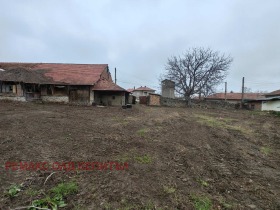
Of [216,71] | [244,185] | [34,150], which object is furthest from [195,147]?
[216,71]

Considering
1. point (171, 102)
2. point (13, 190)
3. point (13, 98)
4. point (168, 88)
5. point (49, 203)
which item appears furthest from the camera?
point (168, 88)

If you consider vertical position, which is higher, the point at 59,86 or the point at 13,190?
the point at 59,86

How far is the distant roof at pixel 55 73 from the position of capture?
700 inches

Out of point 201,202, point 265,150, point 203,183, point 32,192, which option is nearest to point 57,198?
point 32,192

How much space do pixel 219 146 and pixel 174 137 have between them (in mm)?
1576

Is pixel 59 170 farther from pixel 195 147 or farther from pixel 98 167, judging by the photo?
pixel 195 147

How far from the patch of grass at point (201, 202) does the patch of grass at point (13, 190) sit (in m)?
2.84

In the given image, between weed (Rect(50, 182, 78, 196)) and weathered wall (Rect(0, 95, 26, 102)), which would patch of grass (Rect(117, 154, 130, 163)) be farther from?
weathered wall (Rect(0, 95, 26, 102))

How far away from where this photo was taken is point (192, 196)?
3.04 meters

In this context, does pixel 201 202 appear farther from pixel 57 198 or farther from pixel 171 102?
pixel 171 102

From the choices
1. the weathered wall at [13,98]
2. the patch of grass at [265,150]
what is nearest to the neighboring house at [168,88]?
the weathered wall at [13,98]

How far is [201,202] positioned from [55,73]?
21256 mm

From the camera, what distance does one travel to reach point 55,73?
20.5m

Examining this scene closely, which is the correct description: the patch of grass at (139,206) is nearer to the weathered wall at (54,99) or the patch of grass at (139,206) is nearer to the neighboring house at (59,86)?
the neighboring house at (59,86)
